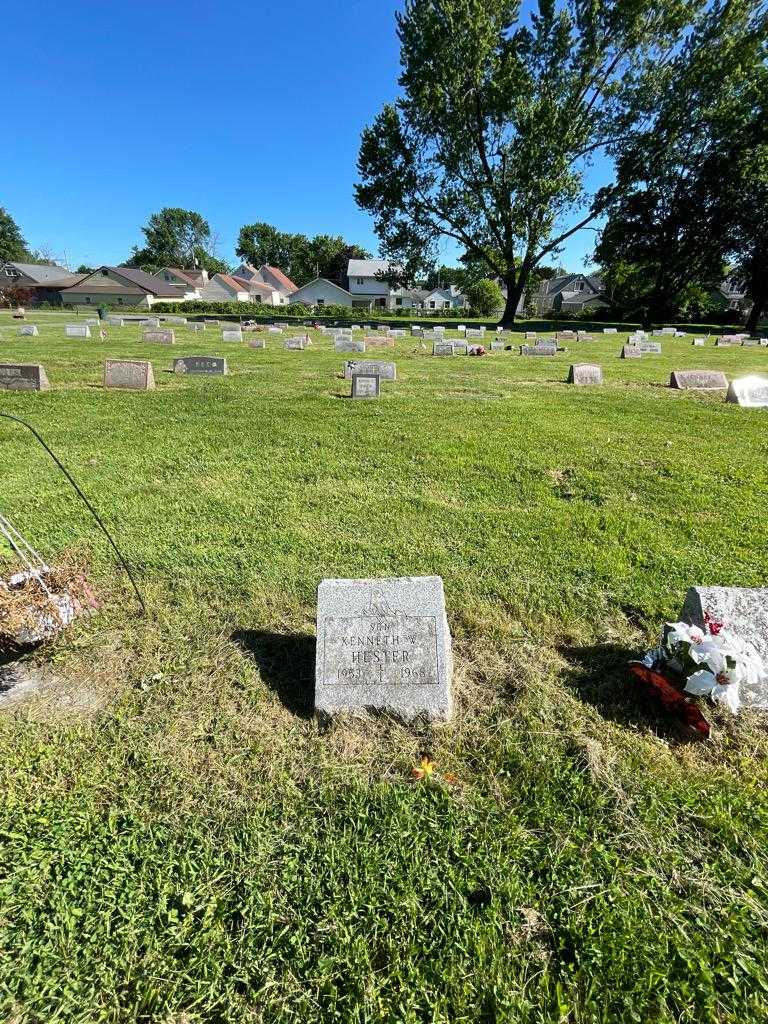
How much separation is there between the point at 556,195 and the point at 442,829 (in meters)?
34.2

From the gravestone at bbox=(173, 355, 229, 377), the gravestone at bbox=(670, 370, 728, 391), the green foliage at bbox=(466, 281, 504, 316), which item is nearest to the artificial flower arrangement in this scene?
the gravestone at bbox=(670, 370, 728, 391)

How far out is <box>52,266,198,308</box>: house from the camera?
5888cm

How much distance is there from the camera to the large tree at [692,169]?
26781mm

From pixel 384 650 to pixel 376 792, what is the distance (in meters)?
0.64

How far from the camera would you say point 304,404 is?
8758 millimetres

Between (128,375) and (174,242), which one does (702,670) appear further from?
(174,242)

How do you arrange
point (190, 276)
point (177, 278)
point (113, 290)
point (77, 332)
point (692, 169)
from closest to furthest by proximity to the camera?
point (77, 332)
point (692, 169)
point (113, 290)
point (177, 278)
point (190, 276)

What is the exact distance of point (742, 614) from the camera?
2.55 m

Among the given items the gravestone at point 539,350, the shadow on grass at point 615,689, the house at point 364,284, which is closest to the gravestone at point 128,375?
the shadow on grass at point 615,689

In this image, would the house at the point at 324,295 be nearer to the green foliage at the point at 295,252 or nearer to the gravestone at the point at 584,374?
the green foliage at the point at 295,252

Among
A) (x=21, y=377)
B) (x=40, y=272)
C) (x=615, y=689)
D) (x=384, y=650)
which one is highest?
(x=40, y=272)

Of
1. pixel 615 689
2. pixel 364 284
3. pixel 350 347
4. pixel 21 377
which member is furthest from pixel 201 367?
pixel 364 284

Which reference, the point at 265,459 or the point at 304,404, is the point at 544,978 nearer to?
the point at 265,459

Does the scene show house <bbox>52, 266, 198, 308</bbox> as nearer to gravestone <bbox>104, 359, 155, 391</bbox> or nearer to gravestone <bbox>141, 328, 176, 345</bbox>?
gravestone <bbox>141, 328, 176, 345</bbox>
